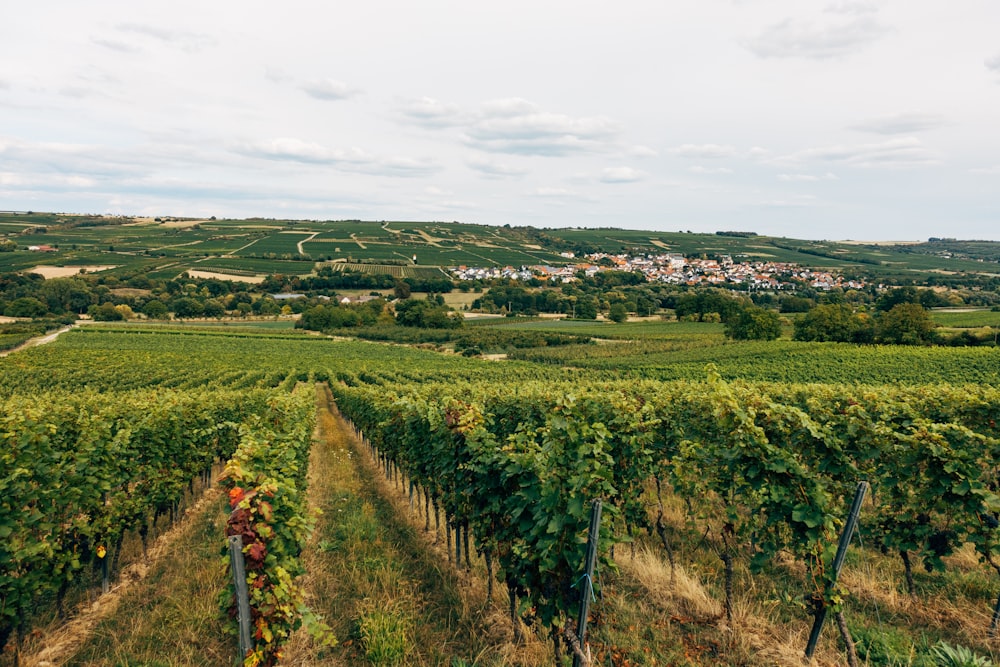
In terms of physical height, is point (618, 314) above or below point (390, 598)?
below

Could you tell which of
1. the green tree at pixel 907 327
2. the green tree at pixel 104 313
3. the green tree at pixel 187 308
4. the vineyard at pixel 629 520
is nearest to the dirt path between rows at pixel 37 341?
the green tree at pixel 104 313

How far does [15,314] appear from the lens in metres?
83.8

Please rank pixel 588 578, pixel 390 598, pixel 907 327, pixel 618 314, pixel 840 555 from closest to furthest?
pixel 588 578 < pixel 840 555 < pixel 390 598 < pixel 907 327 < pixel 618 314

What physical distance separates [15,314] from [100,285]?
19.4 metres

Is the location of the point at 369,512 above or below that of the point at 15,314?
above

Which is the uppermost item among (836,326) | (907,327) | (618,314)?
(907,327)

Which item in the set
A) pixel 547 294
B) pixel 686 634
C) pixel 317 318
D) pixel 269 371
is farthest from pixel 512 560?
pixel 547 294

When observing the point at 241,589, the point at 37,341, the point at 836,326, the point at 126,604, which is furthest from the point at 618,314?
the point at 241,589

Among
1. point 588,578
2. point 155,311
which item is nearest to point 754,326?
point 588,578

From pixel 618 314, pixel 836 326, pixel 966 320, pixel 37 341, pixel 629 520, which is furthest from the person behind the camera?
pixel 618 314

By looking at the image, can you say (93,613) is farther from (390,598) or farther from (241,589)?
(241,589)

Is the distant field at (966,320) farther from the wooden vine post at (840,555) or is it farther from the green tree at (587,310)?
the wooden vine post at (840,555)

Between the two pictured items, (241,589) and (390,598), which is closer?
(241,589)

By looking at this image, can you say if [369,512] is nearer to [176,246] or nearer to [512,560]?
[512,560]
